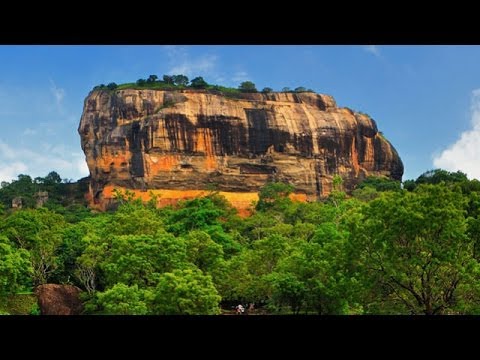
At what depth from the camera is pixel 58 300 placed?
17609 millimetres

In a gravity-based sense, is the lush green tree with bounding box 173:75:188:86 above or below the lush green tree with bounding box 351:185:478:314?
above

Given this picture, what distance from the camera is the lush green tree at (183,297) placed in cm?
1315

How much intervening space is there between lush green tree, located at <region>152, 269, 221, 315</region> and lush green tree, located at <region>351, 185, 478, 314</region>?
Answer: 11.6 ft

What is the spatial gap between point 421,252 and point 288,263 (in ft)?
13.8

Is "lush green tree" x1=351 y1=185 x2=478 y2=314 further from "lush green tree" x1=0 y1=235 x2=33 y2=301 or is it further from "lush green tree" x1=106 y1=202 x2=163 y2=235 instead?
"lush green tree" x1=0 y1=235 x2=33 y2=301

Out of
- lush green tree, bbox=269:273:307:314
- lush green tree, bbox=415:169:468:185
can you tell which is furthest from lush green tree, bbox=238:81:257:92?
lush green tree, bbox=269:273:307:314

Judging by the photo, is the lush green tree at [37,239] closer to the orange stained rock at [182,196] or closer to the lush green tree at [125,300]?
the lush green tree at [125,300]

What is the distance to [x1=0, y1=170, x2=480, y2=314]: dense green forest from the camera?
11.9m

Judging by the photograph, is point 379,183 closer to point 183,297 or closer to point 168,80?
point 168,80

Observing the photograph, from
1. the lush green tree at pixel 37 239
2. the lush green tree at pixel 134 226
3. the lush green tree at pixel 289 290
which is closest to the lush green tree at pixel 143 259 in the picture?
the lush green tree at pixel 289 290

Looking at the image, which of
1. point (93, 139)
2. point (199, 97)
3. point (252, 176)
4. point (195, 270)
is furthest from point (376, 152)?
point (195, 270)
